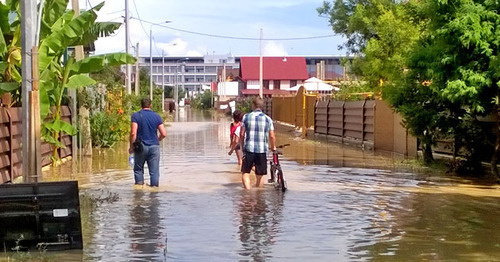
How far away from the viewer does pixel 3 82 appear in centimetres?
1501

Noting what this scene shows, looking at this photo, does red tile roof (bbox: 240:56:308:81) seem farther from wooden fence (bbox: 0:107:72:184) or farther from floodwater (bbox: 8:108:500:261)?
wooden fence (bbox: 0:107:72:184)

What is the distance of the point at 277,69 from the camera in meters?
105

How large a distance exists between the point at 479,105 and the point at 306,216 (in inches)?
216

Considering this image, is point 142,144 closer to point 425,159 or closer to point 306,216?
point 306,216

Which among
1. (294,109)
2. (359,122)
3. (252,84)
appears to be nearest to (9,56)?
(359,122)

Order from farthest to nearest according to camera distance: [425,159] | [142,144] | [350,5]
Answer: [350,5], [425,159], [142,144]

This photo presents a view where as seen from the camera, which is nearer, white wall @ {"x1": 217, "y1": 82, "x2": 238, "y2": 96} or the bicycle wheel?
the bicycle wheel

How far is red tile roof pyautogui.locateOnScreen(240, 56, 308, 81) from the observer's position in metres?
104

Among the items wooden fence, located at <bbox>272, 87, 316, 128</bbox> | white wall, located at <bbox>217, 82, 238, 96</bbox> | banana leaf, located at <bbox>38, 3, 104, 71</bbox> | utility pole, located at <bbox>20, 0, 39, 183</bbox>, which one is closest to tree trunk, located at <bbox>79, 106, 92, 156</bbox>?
banana leaf, located at <bbox>38, 3, 104, 71</bbox>

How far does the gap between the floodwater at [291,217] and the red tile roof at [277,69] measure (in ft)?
278

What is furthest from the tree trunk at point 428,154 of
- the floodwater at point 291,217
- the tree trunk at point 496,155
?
the tree trunk at point 496,155

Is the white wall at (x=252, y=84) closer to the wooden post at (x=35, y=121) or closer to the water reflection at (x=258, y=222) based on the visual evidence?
the water reflection at (x=258, y=222)

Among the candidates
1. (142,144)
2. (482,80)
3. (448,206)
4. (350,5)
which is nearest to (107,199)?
(142,144)

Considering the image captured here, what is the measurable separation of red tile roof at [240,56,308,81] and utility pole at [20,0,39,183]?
93687 millimetres
